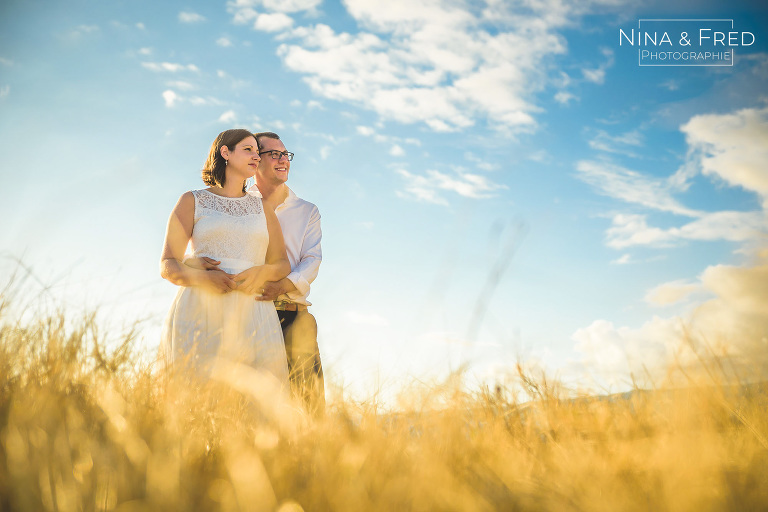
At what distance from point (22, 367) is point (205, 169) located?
2683mm

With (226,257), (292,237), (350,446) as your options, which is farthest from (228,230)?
(350,446)

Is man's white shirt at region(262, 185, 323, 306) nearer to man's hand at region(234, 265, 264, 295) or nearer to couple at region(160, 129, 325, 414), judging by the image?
couple at region(160, 129, 325, 414)

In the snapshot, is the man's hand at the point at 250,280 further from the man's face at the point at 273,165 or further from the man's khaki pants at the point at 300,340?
the man's face at the point at 273,165

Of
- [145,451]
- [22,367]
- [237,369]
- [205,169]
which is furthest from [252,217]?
[145,451]

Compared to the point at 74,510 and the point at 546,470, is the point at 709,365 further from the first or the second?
the point at 74,510

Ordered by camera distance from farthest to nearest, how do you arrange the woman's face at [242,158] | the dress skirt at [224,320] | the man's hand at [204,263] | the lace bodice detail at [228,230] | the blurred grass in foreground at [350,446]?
the woman's face at [242,158]
the lace bodice detail at [228,230]
the man's hand at [204,263]
the dress skirt at [224,320]
the blurred grass in foreground at [350,446]

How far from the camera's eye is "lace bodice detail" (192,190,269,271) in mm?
3924

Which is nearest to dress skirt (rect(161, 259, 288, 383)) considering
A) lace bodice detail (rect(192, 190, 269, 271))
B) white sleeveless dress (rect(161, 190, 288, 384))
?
white sleeveless dress (rect(161, 190, 288, 384))

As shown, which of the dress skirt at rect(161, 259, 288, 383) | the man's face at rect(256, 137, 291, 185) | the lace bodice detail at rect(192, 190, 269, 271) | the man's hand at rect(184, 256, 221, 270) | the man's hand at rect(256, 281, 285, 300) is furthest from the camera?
the man's face at rect(256, 137, 291, 185)

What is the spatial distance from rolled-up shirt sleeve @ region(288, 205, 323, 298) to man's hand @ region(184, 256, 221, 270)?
0.78m

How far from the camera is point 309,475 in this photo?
4.83ft

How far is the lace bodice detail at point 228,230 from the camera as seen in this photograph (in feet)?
12.9

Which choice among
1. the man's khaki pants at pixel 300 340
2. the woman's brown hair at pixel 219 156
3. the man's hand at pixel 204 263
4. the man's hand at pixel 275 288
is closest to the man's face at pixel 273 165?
the woman's brown hair at pixel 219 156

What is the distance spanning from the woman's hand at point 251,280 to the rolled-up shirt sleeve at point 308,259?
1.49 feet
